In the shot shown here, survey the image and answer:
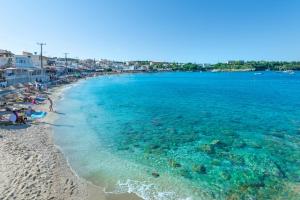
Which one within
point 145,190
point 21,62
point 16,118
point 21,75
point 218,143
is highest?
point 21,62

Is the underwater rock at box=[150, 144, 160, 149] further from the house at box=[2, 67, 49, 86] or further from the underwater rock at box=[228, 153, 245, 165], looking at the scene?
the house at box=[2, 67, 49, 86]

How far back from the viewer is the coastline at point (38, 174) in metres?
12.1

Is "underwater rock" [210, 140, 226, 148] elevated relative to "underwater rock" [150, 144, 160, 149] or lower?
elevated

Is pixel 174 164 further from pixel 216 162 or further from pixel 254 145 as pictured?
pixel 254 145

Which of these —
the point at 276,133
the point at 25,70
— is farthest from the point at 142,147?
the point at 25,70

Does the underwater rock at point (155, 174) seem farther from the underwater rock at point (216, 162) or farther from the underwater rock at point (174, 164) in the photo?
the underwater rock at point (216, 162)

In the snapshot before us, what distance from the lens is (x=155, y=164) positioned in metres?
16.8

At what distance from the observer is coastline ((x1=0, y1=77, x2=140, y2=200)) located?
1208 centimetres

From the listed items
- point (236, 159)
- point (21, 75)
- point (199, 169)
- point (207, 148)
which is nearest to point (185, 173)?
point (199, 169)

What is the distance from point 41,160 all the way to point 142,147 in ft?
25.9

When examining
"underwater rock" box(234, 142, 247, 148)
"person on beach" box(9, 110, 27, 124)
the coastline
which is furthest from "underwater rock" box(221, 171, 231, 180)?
"person on beach" box(9, 110, 27, 124)

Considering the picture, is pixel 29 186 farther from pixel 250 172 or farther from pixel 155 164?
pixel 250 172

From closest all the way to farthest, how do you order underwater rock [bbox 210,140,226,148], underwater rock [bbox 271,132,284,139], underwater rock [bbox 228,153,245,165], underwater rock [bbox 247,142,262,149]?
1. underwater rock [bbox 228,153,245,165]
2. underwater rock [bbox 247,142,262,149]
3. underwater rock [bbox 210,140,226,148]
4. underwater rock [bbox 271,132,284,139]

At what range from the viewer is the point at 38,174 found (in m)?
14.0
